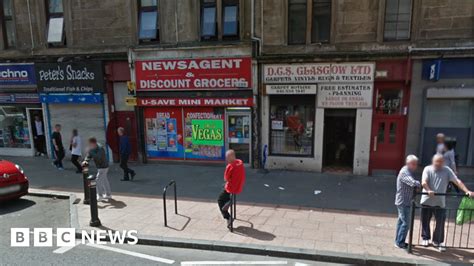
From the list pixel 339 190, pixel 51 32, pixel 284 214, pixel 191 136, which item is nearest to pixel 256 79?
pixel 191 136

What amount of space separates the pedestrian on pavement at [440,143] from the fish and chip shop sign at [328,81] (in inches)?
82.9

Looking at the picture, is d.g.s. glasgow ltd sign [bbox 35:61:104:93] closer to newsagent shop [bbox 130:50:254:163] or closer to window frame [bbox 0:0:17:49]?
newsagent shop [bbox 130:50:254:163]

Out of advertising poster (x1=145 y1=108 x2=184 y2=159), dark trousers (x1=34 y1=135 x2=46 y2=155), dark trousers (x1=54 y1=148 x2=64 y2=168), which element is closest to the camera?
dark trousers (x1=54 y1=148 x2=64 y2=168)

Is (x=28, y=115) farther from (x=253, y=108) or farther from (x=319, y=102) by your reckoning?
(x=319, y=102)

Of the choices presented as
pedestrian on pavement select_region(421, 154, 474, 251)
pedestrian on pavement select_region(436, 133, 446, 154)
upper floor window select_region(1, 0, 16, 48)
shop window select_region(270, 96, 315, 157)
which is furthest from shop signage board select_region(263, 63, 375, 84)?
upper floor window select_region(1, 0, 16, 48)

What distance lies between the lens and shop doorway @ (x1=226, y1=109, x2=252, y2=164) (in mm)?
10562

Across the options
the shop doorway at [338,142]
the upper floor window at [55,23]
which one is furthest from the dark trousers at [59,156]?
the shop doorway at [338,142]

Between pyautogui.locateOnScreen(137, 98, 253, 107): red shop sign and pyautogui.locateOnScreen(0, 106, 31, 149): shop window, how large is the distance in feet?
19.9

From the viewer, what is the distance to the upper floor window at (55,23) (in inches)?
458

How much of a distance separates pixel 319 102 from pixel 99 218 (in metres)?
7.21

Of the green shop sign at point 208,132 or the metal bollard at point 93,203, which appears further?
the green shop sign at point 208,132

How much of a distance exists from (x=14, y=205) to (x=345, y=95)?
32.5 ft

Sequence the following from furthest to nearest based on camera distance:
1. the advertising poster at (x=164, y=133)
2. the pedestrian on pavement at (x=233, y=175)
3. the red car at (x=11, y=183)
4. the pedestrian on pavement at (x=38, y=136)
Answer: the pedestrian on pavement at (x=38, y=136), the advertising poster at (x=164, y=133), the red car at (x=11, y=183), the pedestrian on pavement at (x=233, y=175)

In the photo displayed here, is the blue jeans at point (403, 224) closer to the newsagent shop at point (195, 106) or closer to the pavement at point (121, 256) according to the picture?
the pavement at point (121, 256)
